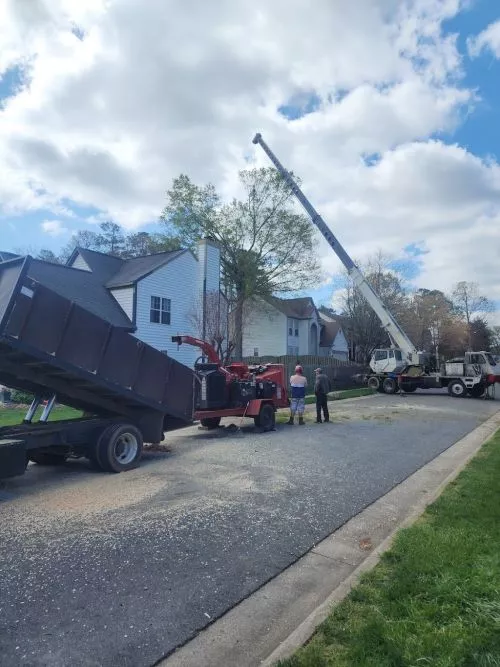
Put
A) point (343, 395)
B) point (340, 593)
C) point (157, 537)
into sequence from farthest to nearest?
point (343, 395)
point (157, 537)
point (340, 593)

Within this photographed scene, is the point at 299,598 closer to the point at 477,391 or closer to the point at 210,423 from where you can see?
the point at 210,423

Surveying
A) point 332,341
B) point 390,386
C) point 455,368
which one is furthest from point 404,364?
point 332,341

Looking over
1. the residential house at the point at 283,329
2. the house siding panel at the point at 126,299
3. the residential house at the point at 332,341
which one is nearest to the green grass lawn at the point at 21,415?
the house siding panel at the point at 126,299

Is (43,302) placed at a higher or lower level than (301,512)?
higher

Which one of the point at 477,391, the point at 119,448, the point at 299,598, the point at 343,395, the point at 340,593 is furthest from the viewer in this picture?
the point at 477,391

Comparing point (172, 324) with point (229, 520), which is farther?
point (172, 324)

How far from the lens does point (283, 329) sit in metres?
48.0

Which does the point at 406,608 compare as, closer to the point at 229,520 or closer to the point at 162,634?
the point at 162,634

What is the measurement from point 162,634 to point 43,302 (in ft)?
17.1

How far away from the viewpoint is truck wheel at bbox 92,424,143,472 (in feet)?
26.9

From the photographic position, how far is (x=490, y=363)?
90.5 feet

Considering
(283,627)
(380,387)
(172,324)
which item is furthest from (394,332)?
(283,627)

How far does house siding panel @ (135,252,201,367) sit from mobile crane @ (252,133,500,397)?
26.7ft

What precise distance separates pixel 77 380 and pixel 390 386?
80.9 ft
